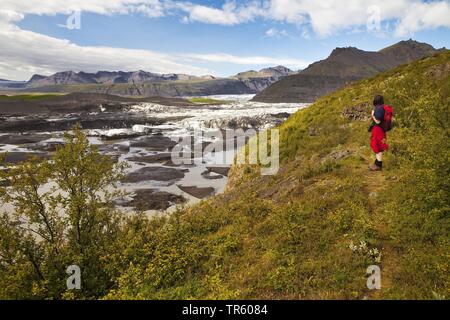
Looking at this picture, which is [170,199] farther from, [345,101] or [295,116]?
[345,101]

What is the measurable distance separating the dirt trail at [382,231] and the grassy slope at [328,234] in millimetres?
28

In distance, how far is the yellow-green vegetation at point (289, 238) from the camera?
914 centimetres

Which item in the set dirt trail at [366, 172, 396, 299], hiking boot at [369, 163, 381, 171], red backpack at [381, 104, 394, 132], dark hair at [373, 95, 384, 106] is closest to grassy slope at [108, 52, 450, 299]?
dirt trail at [366, 172, 396, 299]

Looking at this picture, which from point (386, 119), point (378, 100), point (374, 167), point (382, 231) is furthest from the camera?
point (374, 167)

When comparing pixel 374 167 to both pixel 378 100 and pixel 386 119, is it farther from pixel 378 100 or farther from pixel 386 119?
pixel 378 100

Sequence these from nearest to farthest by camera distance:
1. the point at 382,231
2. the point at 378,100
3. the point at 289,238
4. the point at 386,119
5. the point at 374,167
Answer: the point at 382,231, the point at 289,238, the point at 378,100, the point at 386,119, the point at 374,167

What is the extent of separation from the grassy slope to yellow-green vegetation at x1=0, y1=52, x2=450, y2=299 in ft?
0.14

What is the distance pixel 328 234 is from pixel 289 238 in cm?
134

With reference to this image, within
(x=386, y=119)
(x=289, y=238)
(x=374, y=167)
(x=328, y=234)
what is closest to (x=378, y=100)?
(x=386, y=119)

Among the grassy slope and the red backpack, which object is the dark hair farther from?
the grassy slope

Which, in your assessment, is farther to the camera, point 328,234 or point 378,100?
point 378,100

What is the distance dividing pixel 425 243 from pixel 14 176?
1457cm

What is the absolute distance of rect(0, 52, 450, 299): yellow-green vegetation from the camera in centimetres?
914

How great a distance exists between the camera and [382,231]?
35.6 ft
